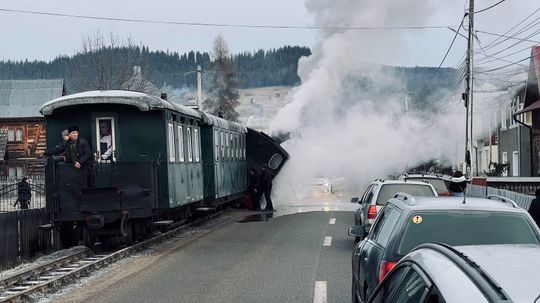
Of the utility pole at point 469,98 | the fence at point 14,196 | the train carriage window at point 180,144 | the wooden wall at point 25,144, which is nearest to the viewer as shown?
the train carriage window at point 180,144

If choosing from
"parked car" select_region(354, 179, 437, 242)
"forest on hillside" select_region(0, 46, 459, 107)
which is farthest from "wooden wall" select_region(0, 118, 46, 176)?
Answer: "parked car" select_region(354, 179, 437, 242)

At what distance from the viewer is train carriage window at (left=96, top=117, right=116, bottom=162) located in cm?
1572

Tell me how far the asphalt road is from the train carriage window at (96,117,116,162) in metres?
2.68

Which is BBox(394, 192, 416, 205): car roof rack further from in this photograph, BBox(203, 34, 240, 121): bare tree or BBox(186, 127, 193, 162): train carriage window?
BBox(203, 34, 240, 121): bare tree

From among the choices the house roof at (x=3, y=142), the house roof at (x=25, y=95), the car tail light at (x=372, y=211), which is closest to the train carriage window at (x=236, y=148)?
the car tail light at (x=372, y=211)

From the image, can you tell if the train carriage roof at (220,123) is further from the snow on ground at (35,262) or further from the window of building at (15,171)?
the window of building at (15,171)

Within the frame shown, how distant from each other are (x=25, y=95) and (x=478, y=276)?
6582 centimetres

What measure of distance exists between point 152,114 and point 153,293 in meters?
6.27

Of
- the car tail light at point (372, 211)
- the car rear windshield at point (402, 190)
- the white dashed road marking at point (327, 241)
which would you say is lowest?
the white dashed road marking at point (327, 241)

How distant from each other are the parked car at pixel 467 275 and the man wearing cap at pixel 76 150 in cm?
1177

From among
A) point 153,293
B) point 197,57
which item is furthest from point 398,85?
point 197,57

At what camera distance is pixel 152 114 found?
15742 millimetres

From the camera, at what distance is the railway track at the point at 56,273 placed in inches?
409

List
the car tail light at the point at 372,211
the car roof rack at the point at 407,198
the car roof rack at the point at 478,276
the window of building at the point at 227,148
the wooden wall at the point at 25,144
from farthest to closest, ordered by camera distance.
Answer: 1. the wooden wall at the point at 25,144
2. the window of building at the point at 227,148
3. the car tail light at the point at 372,211
4. the car roof rack at the point at 407,198
5. the car roof rack at the point at 478,276
